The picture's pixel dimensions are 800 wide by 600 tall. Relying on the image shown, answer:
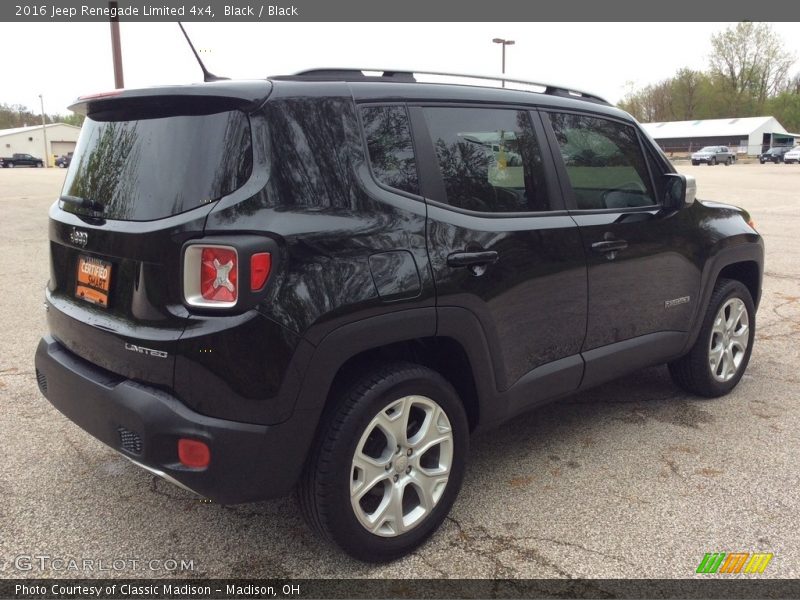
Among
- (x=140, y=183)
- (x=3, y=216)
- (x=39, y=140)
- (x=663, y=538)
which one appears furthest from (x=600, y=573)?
(x=39, y=140)

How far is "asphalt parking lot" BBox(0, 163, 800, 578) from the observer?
2.76 metres

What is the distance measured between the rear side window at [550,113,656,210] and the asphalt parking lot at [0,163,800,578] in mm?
1296

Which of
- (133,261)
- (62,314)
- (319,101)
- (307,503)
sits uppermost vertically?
(319,101)

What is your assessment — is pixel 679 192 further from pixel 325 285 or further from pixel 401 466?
pixel 325 285

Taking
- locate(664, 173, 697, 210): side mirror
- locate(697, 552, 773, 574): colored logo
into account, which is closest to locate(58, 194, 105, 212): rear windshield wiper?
locate(697, 552, 773, 574): colored logo

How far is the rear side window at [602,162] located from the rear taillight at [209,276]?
1.87 m

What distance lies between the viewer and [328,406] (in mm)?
2574

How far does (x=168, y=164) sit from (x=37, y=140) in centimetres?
11095

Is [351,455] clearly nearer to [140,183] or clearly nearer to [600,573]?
[600,573]

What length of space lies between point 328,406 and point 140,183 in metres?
1.04

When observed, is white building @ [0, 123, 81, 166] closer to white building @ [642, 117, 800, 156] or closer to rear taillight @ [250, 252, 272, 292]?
white building @ [642, 117, 800, 156]

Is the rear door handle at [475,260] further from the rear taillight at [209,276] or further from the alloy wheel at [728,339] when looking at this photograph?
the alloy wheel at [728,339]

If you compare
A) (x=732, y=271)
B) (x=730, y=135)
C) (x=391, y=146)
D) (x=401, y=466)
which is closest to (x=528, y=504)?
(x=401, y=466)

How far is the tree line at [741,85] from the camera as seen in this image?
8338 centimetres
